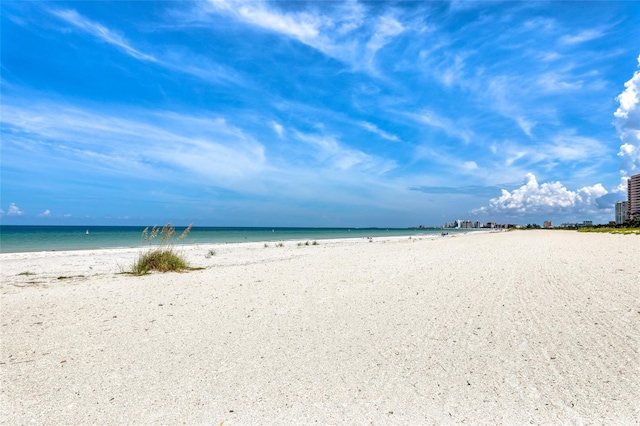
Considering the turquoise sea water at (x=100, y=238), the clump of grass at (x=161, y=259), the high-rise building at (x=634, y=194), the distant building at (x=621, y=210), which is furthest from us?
the distant building at (x=621, y=210)

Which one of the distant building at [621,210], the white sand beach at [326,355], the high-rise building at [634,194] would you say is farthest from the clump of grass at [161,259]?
the distant building at [621,210]

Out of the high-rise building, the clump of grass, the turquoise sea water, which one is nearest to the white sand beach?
the clump of grass

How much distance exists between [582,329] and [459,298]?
205cm

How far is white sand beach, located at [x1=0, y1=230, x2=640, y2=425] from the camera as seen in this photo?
3021mm

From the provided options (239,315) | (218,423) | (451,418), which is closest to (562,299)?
(451,418)

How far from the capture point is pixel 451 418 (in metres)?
2.88

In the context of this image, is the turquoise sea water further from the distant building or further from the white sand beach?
the distant building

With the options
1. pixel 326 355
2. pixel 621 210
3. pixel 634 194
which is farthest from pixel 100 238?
pixel 621 210

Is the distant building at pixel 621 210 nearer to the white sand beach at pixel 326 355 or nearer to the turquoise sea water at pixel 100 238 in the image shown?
the turquoise sea water at pixel 100 238

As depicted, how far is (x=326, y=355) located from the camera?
13.5 feet

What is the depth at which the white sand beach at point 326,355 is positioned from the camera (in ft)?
9.91

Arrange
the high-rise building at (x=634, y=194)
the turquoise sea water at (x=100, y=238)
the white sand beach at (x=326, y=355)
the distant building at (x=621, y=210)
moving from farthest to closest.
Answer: the distant building at (x=621, y=210) → the high-rise building at (x=634, y=194) → the turquoise sea water at (x=100, y=238) → the white sand beach at (x=326, y=355)

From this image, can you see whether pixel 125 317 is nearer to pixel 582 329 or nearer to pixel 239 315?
pixel 239 315

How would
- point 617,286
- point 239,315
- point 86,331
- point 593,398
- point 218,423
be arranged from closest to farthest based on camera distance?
point 218,423, point 593,398, point 86,331, point 239,315, point 617,286
